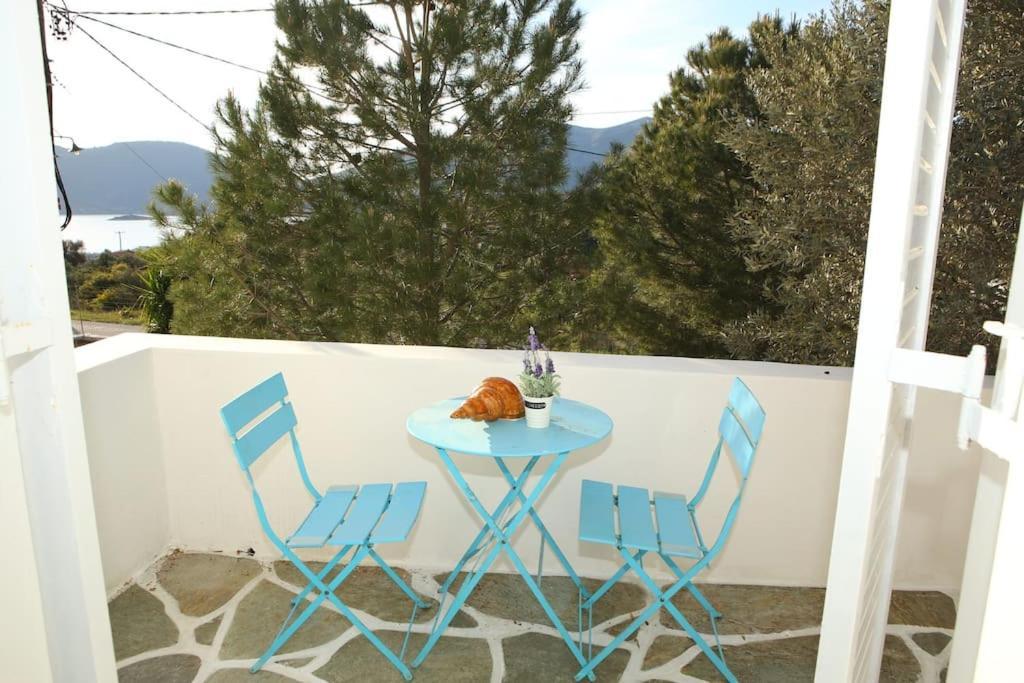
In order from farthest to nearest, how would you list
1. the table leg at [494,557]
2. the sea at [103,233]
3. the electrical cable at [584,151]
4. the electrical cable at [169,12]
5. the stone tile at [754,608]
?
the electrical cable at [169,12] → the sea at [103,233] → the electrical cable at [584,151] → the stone tile at [754,608] → the table leg at [494,557]

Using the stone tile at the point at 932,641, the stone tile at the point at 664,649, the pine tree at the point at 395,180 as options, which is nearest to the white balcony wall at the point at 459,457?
the stone tile at the point at 932,641

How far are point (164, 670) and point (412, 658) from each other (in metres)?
0.74

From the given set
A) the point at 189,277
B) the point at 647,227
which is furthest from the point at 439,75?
the point at 189,277

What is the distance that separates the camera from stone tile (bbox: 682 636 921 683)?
6.90 ft

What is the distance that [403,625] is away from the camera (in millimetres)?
2311

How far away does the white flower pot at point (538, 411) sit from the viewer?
205 centimetres

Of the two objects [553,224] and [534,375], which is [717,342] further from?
[534,375]

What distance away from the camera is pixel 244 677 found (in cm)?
205

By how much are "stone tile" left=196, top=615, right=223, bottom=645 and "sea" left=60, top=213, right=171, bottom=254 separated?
4909 mm

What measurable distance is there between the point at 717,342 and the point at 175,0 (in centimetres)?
669

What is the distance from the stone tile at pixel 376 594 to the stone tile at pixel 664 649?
1.92ft

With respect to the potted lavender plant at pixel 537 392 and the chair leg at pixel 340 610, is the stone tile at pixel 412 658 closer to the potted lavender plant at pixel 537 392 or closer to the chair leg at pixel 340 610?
the chair leg at pixel 340 610

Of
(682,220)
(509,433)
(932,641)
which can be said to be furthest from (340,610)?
(682,220)

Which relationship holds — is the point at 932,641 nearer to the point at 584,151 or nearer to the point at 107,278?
the point at 584,151
